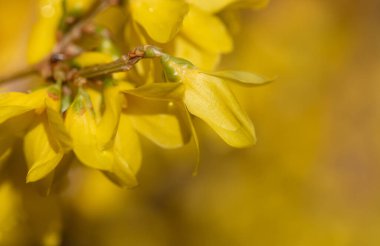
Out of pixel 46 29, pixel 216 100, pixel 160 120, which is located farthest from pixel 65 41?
pixel 216 100

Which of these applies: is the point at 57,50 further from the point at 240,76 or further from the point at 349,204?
the point at 349,204

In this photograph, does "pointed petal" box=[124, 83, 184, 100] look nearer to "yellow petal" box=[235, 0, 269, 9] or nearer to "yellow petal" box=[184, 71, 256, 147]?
"yellow petal" box=[184, 71, 256, 147]

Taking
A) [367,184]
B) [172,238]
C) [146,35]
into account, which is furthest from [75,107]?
[367,184]

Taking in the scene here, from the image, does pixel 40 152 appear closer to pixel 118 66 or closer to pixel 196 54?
pixel 118 66

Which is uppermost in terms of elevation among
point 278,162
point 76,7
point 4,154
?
point 76,7

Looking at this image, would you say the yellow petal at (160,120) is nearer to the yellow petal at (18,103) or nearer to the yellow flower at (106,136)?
→ the yellow flower at (106,136)

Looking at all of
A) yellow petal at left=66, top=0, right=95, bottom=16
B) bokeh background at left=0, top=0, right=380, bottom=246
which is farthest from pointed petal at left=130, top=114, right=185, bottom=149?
bokeh background at left=0, top=0, right=380, bottom=246
